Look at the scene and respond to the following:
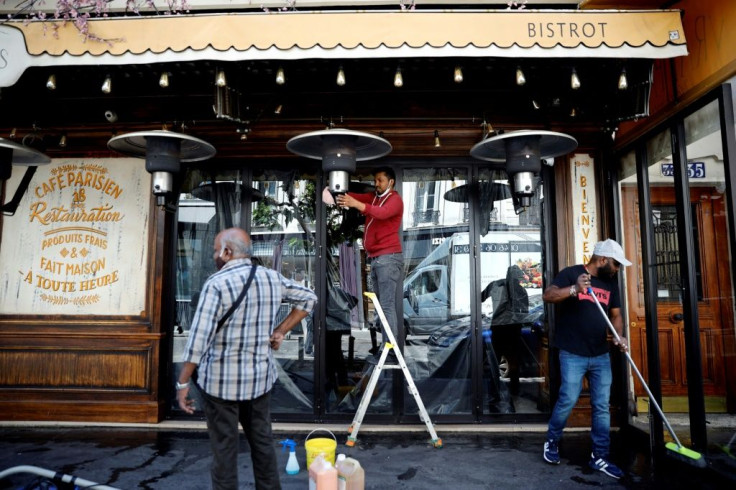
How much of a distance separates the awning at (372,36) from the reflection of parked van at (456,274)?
7.61ft

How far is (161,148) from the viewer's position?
4.29 metres

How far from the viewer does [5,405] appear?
513cm

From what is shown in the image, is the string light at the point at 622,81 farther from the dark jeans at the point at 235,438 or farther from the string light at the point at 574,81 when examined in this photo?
the dark jeans at the point at 235,438

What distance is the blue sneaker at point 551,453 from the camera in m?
4.04

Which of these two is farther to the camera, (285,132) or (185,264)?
(185,264)

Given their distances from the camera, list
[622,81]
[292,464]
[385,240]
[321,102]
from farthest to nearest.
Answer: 1. [321,102]
2. [385,240]
3. [622,81]
4. [292,464]

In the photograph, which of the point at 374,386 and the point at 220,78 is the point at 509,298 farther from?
the point at 220,78

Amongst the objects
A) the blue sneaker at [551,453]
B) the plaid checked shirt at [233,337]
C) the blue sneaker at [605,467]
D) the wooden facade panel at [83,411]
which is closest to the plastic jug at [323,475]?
the plaid checked shirt at [233,337]

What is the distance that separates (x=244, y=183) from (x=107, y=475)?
3242 millimetres

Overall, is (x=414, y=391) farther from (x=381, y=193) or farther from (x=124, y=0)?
(x=124, y=0)

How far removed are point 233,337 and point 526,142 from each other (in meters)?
3.11

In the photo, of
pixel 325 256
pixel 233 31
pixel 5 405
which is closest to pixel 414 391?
pixel 325 256

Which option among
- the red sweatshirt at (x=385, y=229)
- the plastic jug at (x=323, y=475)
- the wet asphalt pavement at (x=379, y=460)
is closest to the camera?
the plastic jug at (x=323, y=475)

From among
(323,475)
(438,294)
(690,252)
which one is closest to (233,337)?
Result: (323,475)
